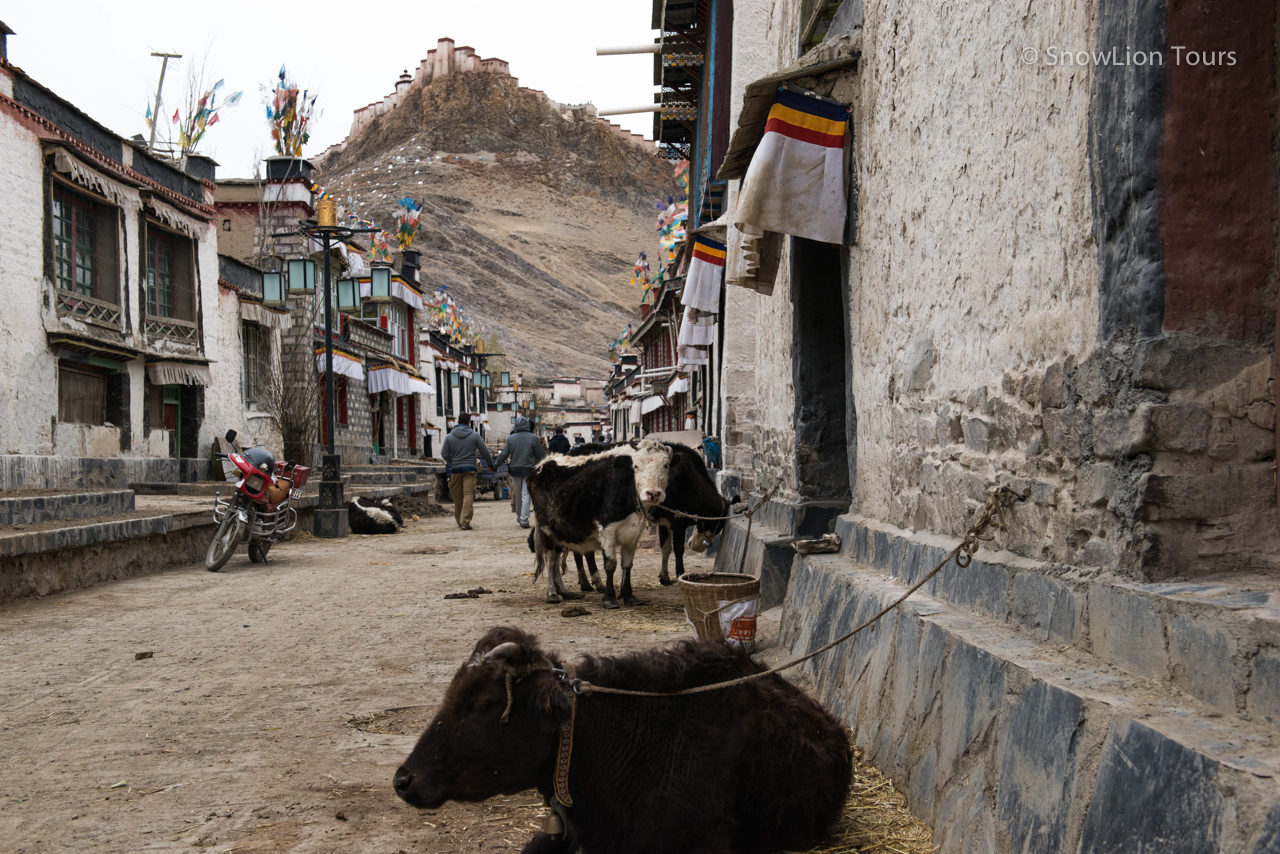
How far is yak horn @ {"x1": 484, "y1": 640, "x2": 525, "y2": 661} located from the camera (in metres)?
2.82

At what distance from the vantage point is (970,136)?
3.95m

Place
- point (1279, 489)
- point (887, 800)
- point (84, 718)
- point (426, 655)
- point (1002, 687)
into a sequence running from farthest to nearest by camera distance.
A: point (426, 655) < point (84, 718) < point (887, 800) < point (1002, 687) < point (1279, 489)

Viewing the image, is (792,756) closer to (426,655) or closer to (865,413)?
(865,413)

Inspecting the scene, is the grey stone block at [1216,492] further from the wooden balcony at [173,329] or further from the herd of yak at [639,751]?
the wooden balcony at [173,329]

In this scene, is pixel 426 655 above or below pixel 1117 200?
below

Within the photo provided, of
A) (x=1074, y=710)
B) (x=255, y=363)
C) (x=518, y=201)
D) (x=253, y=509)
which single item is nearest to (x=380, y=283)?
(x=255, y=363)

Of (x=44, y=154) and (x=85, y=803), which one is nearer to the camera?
(x=85, y=803)

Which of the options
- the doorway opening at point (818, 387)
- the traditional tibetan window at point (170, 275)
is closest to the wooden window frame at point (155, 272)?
the traditional tibetan window at point (170, 275)

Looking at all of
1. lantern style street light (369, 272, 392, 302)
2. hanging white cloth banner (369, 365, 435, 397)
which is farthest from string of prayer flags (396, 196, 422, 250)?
lantern style street light (369, 272, 392, 302)

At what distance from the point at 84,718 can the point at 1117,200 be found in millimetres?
5402

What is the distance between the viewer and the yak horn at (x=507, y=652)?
282cm

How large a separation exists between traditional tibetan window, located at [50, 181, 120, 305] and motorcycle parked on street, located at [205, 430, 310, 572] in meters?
7.20

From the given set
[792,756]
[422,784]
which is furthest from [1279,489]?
[422,784]

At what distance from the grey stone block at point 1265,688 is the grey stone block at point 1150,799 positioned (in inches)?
7.6
